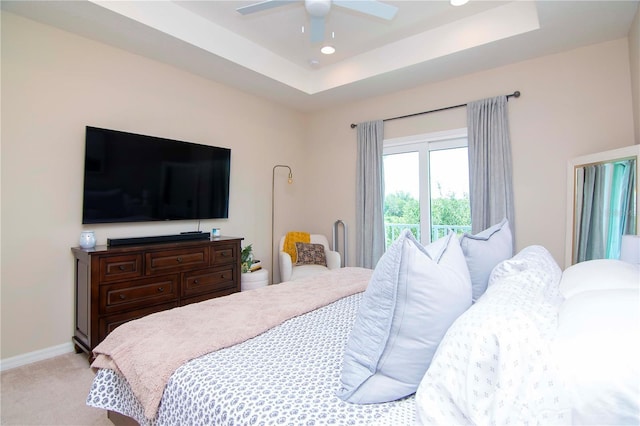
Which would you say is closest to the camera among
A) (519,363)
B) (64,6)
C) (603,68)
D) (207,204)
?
(519,363)

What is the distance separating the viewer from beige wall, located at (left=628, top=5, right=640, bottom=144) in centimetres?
254

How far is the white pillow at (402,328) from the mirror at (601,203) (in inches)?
97.7

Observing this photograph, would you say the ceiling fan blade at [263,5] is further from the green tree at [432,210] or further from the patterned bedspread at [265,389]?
the green tree at [432,210]

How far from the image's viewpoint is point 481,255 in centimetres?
154

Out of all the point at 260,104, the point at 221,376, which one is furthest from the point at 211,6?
the point at 221,376

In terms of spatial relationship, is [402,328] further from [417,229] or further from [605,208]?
[417,229]

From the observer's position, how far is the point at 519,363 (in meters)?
0.72

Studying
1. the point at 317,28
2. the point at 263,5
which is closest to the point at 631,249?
the point at 317,28

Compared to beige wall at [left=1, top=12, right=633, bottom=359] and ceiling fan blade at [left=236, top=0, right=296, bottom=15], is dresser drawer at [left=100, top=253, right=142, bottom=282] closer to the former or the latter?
beige wall at [left=1, top=12, right=633, bottom=359]

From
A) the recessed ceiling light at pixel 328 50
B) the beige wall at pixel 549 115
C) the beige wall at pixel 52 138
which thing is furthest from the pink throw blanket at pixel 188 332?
the recessed ceiling light at pixel 328 50

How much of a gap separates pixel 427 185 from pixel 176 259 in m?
2.96

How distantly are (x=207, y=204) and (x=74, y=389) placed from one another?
6.78 ft

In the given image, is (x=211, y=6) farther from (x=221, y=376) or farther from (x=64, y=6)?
(x=221, y=376)

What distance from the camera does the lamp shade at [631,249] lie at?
1.80 m
